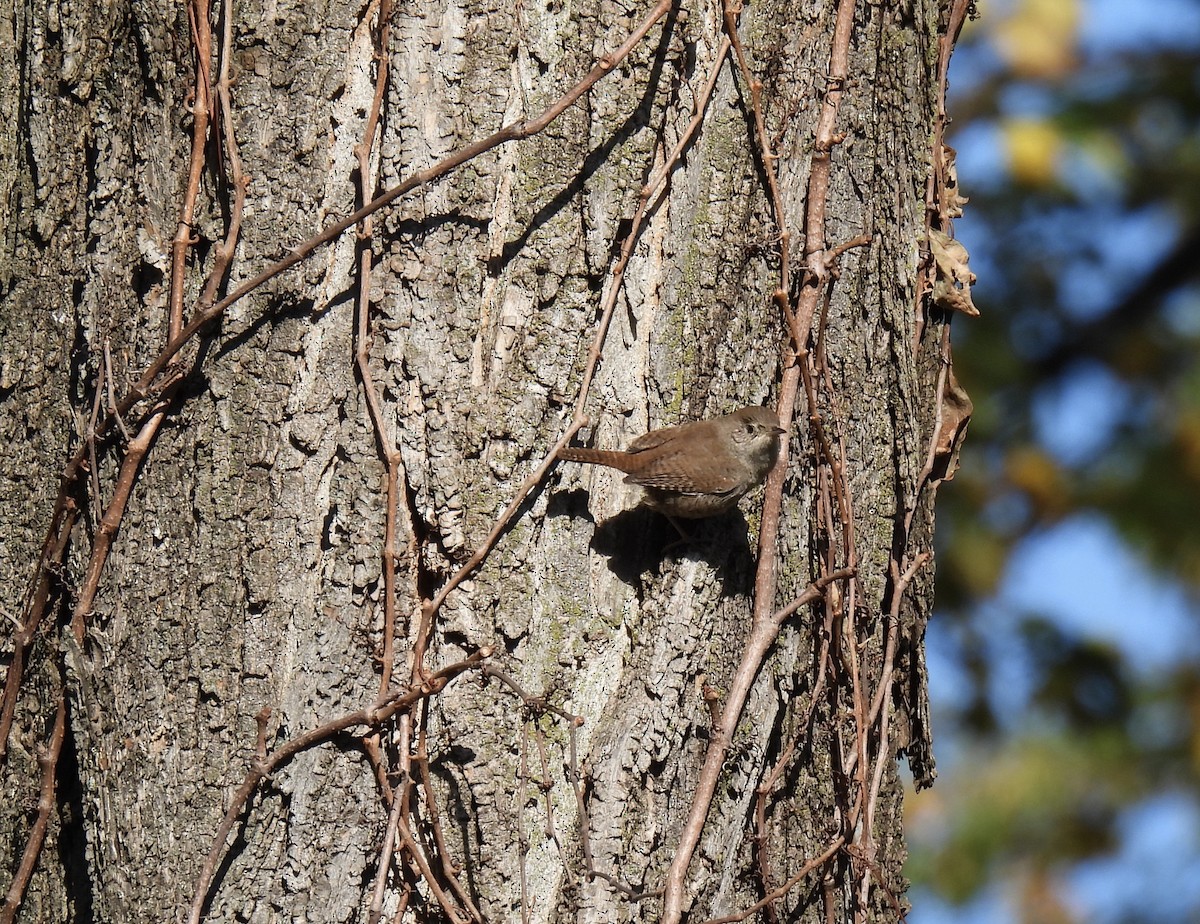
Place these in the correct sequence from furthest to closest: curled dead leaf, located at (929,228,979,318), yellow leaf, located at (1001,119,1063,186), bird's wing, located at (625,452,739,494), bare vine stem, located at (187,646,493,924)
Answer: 1. yellow leaf, located at (1001,119,1063,186)
2. curled dead leaf, located at (929,228,979,318)
3. bird's wing, located at (625,452,739,494)
4. bare vine stem, located at (187,646,493,924)

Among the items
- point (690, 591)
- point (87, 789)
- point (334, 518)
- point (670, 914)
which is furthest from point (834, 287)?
point (87, 789)

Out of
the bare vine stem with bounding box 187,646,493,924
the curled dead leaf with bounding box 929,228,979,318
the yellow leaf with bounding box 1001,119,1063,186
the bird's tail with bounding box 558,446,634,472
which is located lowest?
the bare vine stem with bounding box 187,646,493,924

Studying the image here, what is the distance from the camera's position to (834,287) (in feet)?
8.68

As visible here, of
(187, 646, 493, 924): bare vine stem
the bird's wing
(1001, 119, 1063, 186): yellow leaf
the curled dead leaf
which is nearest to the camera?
(187, 646, 493, 924): bare vine stem

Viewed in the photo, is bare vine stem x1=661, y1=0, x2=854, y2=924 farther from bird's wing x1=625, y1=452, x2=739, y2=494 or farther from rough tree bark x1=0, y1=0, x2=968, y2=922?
bird's wing x1=625, y1=452, x2=739, y2=494

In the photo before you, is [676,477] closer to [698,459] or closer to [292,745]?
[698,459]

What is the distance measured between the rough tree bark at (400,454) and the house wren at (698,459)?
0.18ft

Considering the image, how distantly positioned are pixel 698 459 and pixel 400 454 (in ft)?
1.91

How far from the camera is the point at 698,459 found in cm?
244

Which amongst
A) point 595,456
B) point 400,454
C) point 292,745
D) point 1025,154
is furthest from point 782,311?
point 1025,154

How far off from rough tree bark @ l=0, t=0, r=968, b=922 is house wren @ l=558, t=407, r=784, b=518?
5 centimetres

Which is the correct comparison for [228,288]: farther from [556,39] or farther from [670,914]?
[670,914]

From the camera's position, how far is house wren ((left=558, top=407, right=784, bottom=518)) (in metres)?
2.41

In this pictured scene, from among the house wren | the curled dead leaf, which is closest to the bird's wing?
the house wren
